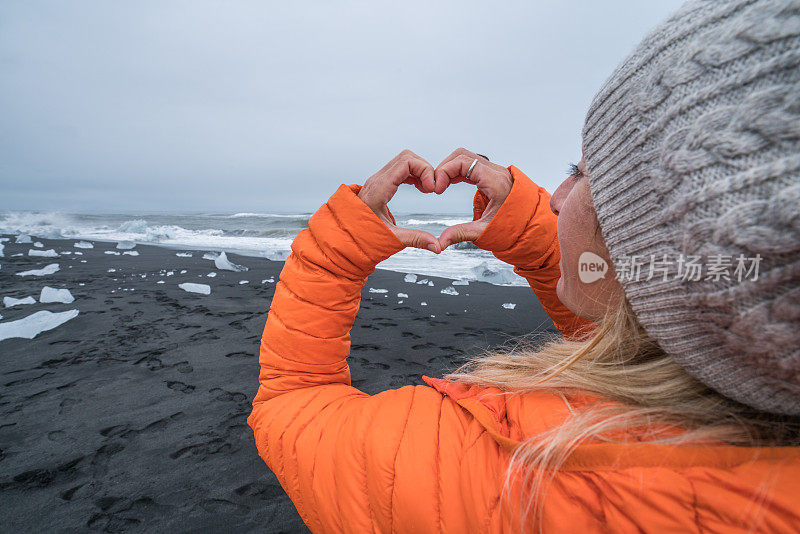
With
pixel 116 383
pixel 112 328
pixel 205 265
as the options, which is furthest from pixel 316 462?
pixel 205 265

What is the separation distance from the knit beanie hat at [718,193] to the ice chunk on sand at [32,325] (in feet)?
15.6

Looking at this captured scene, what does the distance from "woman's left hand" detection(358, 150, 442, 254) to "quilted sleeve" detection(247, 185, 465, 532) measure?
4cm

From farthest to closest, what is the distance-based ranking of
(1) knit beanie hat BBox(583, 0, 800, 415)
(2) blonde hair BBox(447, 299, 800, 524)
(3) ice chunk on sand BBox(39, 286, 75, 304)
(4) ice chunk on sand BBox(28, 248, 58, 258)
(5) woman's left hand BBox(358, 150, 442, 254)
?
1. (4) ice chunk on sand BBox(28, 248, 58, 258)
2. (3) ice chunk on sand BBox(39, 286, 75, 304)
3. (5) woman's left hand BBox(358, 150, 442, 254)
4. (2) blonde hair BBox(447, 299, 800, 524)
5. (1) knit beanie hat BBox(583, 0, 800, 415)

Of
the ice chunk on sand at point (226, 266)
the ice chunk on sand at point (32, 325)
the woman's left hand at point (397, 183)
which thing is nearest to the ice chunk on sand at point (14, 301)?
the ice chunk on sand at point (32, 325)

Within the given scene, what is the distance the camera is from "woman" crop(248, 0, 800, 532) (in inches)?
19.7

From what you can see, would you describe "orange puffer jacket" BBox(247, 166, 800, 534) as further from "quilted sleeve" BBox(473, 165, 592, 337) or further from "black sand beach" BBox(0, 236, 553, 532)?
"black sand beach" BBox(0, 236, 553, 532)

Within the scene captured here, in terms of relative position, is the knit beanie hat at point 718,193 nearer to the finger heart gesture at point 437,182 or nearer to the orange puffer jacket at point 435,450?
the orange puffer jacket at point 435,450

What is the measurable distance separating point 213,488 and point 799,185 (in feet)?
7.28

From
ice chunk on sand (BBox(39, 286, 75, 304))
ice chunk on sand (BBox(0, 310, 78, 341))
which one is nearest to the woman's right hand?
ice chunk on sand (BBox(0, 310, 78, 341))

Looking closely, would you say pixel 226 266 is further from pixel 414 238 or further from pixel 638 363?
pixel 638 363

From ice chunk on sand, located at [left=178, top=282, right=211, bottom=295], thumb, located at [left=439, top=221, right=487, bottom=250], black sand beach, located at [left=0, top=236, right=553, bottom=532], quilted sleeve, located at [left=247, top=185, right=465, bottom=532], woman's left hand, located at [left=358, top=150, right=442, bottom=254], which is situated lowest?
black sand beach, located at [left=0, top=236, right=553, bottom=532]

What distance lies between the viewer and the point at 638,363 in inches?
34.9

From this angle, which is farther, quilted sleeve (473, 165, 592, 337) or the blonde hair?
quilted sleeve (473, 165, 592, 337)

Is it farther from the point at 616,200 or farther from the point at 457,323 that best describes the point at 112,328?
the point at 616,200
